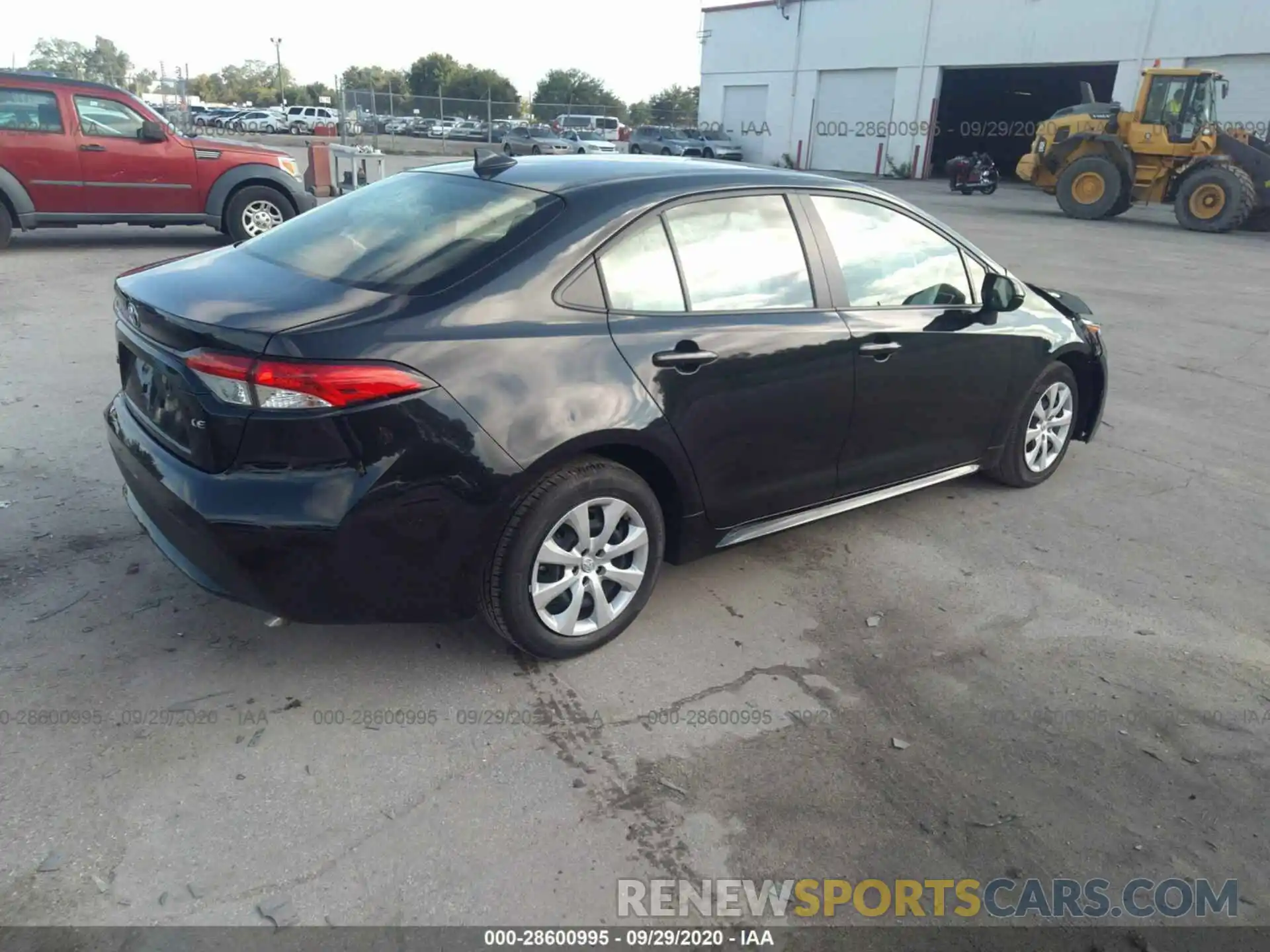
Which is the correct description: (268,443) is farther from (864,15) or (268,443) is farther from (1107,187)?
(864,15)

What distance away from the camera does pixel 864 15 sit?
116 feet

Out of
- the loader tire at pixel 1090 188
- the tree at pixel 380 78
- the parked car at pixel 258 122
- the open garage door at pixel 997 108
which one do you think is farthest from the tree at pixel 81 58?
the loader tire at pixel 1090 188

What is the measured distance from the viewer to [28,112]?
9945mm

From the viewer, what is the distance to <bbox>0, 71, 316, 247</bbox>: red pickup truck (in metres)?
9.96

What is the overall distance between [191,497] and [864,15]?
125ft

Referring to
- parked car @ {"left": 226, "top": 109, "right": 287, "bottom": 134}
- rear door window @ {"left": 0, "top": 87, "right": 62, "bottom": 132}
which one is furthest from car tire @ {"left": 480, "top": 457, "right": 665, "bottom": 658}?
parked car @ {"left": 226, "top": 109, "right": 287, "bottom": 134}

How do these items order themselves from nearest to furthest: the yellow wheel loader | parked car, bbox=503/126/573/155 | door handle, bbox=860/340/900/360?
door handle, bbox=860/340/900/360
the yellow wheel loader
parked car, bbox=503/126/573/155

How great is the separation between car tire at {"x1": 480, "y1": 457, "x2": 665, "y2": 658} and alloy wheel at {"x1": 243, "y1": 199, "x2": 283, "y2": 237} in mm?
9300

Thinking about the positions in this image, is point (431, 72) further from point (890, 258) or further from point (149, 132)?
point (890, 258)

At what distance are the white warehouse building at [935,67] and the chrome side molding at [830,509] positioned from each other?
2642 centimetres

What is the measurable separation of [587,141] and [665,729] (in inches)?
1520

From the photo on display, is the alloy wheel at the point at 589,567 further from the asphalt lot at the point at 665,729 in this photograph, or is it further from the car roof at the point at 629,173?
the car roof at the point at 629,173

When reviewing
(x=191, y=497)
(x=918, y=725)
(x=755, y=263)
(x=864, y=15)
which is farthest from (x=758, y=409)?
(x=864, y=15)

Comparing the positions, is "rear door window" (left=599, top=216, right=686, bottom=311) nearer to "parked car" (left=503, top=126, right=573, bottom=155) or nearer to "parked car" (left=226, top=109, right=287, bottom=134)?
"parked car" (left=503, top=126, right=573, bottom=155)
